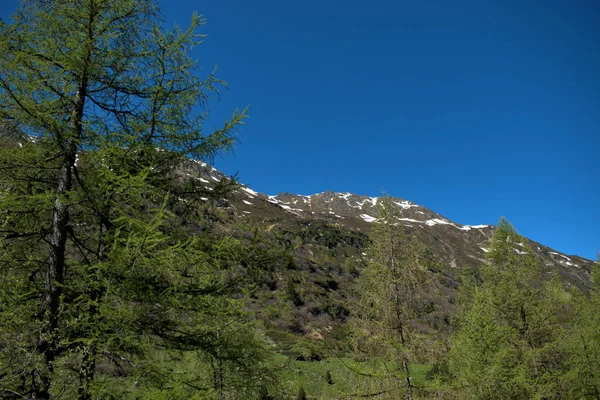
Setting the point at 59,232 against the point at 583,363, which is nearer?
the point at 59,232

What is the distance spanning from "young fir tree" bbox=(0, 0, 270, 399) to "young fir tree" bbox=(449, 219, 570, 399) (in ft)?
26.8

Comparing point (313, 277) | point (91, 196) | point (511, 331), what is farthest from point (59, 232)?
point (313, 277)

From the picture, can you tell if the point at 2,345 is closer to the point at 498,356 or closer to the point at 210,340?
the point at 210,340

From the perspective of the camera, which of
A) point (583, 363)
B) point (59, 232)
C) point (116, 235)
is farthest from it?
point (583, 363)

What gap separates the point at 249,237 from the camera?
17.2ft

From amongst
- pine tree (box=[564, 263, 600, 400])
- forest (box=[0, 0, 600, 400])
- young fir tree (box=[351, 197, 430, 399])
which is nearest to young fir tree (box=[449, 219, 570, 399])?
pine tree (box=[564, 263, 600, 400])

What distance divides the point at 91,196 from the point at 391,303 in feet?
22.3

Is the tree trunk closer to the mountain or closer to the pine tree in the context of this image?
the mountain

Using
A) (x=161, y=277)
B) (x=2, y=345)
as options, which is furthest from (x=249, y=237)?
(x=2, y=345)

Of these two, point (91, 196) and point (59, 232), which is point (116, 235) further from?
point (59, 232)

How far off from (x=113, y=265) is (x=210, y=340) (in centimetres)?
180

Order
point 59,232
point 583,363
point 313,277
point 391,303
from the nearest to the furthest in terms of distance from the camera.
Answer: point 59,232 → point 391,303 → point 583,363 → point 313,277

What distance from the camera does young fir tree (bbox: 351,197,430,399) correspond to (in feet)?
25.7

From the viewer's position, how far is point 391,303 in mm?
8320
